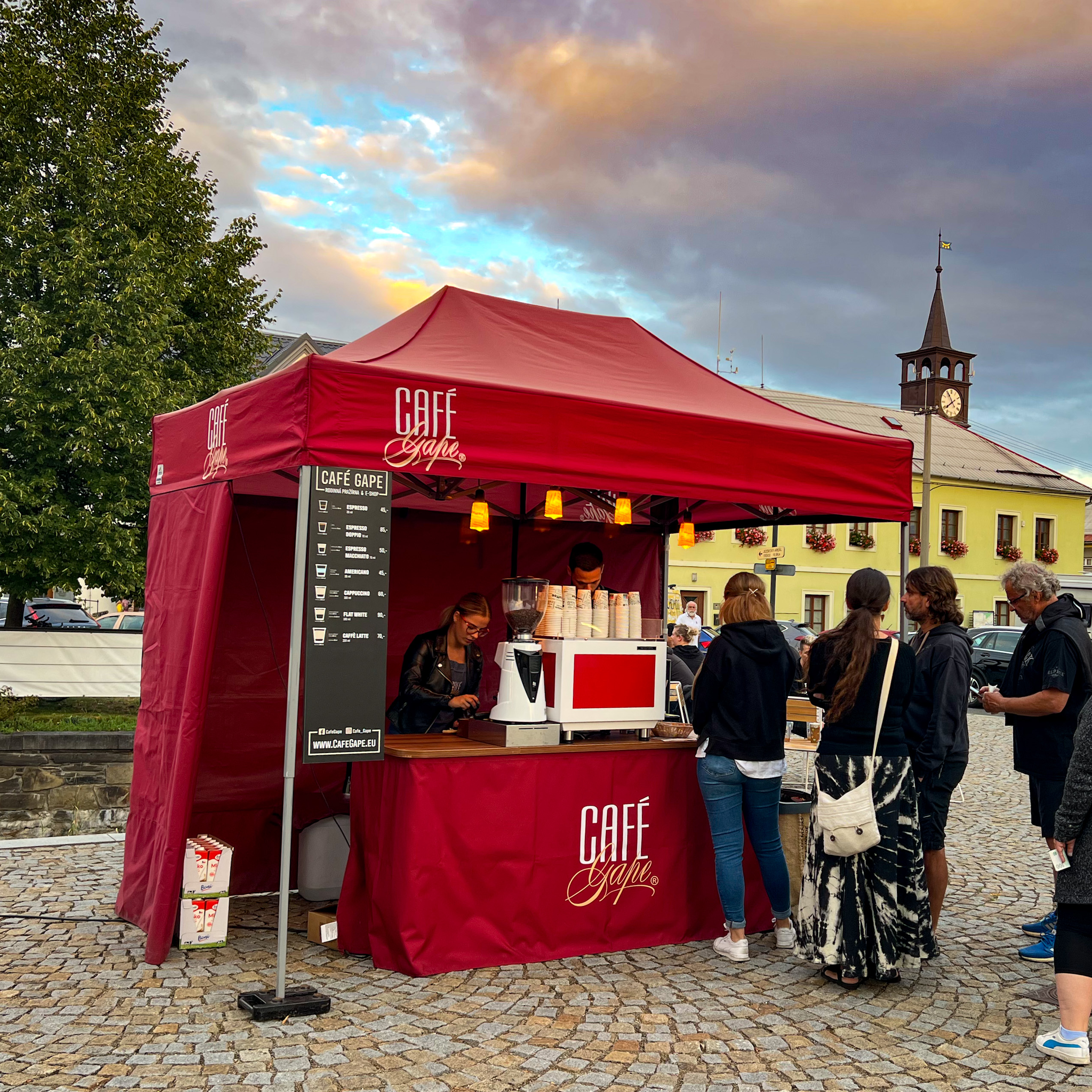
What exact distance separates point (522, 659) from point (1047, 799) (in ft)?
8.19

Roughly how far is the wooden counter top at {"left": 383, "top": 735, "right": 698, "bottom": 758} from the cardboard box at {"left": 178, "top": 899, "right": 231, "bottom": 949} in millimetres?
1107

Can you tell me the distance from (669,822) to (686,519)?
2.47 m

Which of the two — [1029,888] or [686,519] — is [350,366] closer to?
[686,519]

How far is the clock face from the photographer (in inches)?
1951

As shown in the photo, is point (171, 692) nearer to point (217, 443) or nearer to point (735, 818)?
point (217, 443)

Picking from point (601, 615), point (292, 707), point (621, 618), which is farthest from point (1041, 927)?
point (292, 707)

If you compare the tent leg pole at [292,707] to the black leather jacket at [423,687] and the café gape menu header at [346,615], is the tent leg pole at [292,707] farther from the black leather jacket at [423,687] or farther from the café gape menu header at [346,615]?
the black leather jacket at [423,687]

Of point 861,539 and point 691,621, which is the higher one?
point 861,539

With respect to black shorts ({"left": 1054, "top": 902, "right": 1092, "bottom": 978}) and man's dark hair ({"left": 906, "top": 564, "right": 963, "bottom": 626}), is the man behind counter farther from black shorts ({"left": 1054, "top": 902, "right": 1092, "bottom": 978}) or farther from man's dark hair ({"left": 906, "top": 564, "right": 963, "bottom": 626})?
black shorts ({"left": 1054, "top": 902, "right": 1092, "bottom": 978})

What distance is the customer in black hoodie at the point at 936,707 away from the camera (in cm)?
507

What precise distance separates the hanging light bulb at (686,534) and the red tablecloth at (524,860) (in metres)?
1.57

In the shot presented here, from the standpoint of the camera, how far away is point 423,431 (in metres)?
4.68

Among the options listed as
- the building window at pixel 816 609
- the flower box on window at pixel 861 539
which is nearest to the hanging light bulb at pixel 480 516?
the building window at pixel 816 609

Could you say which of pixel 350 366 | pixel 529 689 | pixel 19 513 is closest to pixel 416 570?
pixel 529 689
